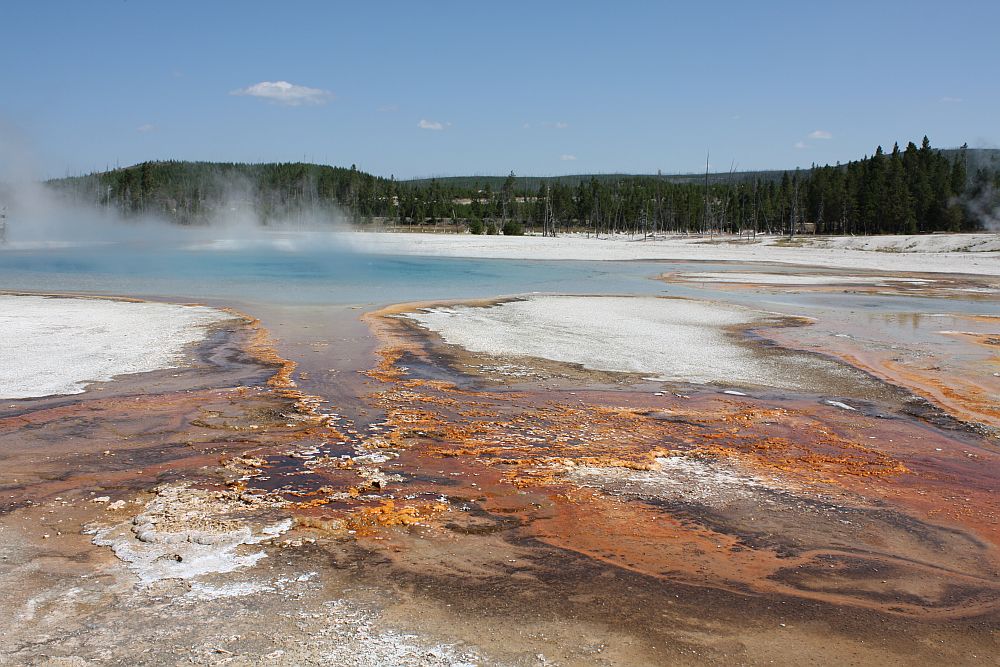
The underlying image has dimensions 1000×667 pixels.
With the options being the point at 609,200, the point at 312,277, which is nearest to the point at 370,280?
the point at 312,277

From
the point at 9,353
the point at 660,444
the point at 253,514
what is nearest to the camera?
the point at 253,514

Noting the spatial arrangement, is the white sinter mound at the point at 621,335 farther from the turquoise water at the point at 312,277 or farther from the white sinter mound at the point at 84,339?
the white sinter mound at the point at 84,339

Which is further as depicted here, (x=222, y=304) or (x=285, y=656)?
(x=222, y=304)

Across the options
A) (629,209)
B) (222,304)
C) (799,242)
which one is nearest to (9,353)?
(222,304)

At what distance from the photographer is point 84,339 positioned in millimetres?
14594

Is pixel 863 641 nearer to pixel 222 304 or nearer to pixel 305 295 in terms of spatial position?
pixel 222 304

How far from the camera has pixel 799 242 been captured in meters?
61.2

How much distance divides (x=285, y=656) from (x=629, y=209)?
10772 centimetres

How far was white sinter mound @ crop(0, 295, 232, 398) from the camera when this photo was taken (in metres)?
11.3

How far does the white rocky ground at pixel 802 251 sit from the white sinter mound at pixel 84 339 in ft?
104

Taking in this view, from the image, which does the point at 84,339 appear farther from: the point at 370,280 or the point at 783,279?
the point at 783,279

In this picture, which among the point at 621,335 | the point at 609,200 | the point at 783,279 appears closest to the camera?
the point at 621,335

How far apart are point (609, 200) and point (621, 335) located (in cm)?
9676

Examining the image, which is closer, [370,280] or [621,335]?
[621,335]
